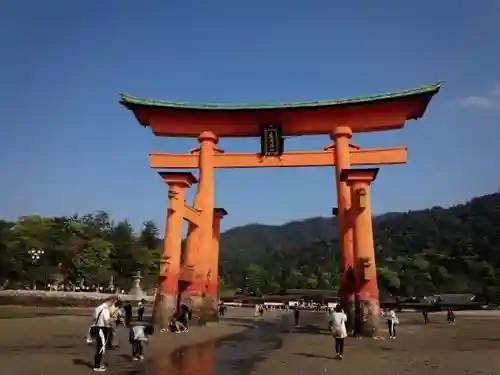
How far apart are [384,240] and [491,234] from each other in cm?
2841

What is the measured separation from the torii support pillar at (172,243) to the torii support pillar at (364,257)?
6.96 m

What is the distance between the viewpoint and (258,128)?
2264 centimetres

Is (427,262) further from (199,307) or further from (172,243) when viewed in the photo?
(172,243)

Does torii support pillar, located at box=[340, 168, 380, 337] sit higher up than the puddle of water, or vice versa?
torii support pillar, located at box=[340, 168, 380, 337]

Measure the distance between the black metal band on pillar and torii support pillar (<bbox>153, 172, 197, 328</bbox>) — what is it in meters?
4.04

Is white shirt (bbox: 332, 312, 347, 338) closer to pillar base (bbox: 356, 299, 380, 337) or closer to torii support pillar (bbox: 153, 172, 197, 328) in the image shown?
pillar base (bbox: 356, 299, 380, 337)

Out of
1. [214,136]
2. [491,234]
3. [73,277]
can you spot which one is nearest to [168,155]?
[214,136]

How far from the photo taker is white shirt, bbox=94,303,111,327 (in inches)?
367

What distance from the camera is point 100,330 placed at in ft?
30.4

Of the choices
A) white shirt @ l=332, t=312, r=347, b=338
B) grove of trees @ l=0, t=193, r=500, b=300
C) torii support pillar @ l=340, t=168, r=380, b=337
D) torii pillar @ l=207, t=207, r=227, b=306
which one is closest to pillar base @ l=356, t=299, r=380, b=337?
torii support pillar @ l=340, t=168, r=380, b=337

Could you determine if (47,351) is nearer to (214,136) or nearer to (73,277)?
(214,136)

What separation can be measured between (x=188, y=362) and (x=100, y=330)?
2.66 meters

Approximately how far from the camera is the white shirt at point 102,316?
9.33 meters

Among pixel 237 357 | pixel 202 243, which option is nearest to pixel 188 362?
pixel 237 357
